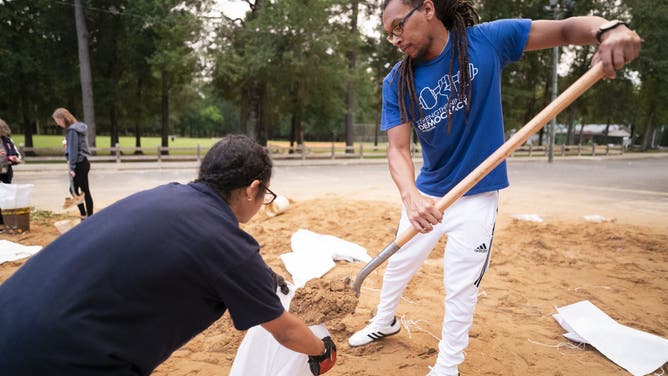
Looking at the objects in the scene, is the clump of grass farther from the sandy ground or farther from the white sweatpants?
the white sweatpants

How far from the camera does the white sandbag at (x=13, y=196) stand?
4918mm

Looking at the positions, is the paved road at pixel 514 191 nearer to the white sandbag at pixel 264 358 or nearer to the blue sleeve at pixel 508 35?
the blue sleeve at pixel 508 35

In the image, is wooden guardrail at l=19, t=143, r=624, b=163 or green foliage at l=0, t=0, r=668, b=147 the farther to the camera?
green foliage at l=0, t=0, r=668, b=147

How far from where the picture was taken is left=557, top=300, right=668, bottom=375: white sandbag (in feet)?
7.70

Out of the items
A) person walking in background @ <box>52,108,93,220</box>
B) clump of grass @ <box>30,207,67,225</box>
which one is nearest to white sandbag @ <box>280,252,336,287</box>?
person walking in background @ <box>52,108,93,220</box>

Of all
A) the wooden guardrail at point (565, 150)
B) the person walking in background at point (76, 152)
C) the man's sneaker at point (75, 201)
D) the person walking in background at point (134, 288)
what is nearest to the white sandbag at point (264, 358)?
the person walking in background at point (134, 288)

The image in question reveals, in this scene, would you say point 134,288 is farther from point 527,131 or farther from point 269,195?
point 527,131

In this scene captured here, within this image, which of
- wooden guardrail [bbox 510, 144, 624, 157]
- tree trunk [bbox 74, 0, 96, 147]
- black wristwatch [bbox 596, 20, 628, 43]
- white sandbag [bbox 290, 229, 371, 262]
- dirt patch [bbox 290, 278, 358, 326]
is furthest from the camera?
wooden guardrail [bbox 510, 144, 624, 157]

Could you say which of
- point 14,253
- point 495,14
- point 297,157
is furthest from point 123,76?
point 495,14

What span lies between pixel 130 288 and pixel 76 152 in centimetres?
536

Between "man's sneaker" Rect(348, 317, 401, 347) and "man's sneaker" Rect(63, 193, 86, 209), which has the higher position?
"man's sneaker" Rect(63, 193, 86, 209)

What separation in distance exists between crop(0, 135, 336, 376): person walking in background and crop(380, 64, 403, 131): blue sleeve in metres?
1.15

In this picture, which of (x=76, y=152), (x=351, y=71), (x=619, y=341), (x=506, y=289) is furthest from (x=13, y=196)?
(x=351, y=71)

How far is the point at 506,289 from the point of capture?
355 centimetres
